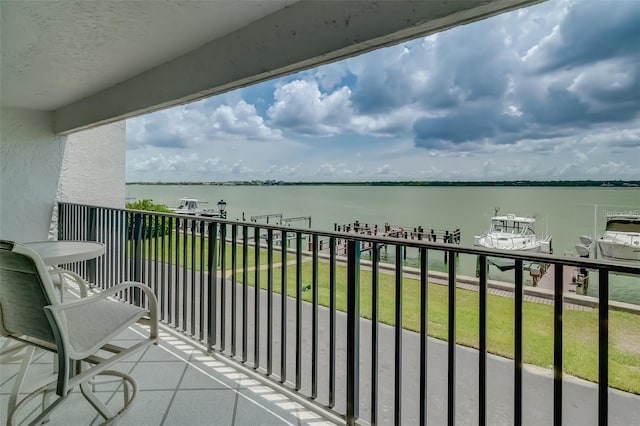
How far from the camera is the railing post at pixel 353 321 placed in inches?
65.6

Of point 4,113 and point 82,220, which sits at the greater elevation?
point 4,113

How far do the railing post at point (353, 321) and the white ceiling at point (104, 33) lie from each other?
1382mm

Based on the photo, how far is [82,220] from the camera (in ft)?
14.7

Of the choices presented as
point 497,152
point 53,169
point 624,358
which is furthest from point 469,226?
point 53,169

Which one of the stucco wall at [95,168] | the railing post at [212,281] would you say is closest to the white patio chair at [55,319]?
the railing post at [212,281]

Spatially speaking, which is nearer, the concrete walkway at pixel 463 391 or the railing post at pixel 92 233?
the concrete walkway at pixel 463 391

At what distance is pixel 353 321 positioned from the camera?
1682mm

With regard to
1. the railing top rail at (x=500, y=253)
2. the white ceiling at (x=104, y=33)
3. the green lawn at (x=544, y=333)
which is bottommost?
the green lawn at (x=544, y=333)

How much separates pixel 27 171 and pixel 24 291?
166 inches

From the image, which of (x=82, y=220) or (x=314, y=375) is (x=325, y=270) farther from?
(x=314, y=375)

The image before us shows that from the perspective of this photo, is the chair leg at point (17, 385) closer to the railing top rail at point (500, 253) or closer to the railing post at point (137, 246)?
the railing top rail at point (500, 253)

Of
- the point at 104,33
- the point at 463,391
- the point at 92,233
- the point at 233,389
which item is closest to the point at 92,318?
the point at 233,389

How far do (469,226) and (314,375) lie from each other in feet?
65.7

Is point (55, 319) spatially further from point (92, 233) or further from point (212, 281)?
point (92, 233)
